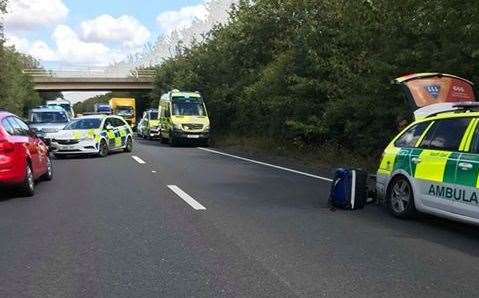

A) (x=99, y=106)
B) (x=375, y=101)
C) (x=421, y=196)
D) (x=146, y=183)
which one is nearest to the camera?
(x=421, y=196)

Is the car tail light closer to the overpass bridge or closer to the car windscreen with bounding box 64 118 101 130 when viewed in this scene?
the car windscreen with bounding box 64 118 101 130

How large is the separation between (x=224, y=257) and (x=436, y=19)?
9322mm

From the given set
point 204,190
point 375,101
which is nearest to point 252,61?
point 375,101

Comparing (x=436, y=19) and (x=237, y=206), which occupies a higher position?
(x=436, y=19)

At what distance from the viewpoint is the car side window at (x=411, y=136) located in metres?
8.49

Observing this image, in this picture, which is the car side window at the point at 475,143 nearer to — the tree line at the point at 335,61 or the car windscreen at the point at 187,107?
the tree line at the point at 335,61

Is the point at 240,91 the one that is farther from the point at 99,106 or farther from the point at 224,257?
the point at 99,106

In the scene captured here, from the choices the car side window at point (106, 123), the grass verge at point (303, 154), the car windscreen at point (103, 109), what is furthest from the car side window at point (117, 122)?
the car windscreen at point (103, 109)

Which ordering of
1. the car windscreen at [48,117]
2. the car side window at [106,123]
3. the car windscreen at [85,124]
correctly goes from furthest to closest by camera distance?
the car windscreen at [48,117], the car side window at [106,123], the car windscreen at [85,124]

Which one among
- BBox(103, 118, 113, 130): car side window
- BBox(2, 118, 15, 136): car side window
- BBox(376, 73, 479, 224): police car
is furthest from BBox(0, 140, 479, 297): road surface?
BBox(103, 118, 113, 130): car side window

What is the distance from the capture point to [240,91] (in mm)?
30484

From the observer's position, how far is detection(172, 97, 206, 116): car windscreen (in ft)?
96.2

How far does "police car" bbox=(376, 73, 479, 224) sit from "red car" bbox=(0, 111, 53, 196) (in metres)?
5.94

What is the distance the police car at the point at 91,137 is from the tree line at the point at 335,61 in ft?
18.9
